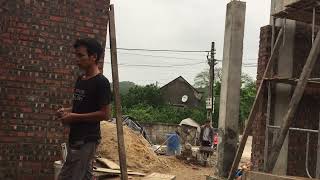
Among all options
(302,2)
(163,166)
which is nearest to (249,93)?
(163,166)

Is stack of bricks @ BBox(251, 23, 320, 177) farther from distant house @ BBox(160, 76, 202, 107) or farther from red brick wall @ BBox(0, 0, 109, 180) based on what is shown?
distant house @ BBox(160, 76, 202, 107)

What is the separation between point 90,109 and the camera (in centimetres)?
418

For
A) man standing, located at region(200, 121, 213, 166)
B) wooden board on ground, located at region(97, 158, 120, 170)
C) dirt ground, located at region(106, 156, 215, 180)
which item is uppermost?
wooden board on ground, located at region(97, 158, 120, 170)

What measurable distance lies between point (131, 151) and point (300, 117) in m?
4.35

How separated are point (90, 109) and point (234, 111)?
6.01 meters

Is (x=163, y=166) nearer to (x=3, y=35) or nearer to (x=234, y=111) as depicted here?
(x=234, y=111)

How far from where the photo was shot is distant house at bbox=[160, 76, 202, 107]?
2422 inches

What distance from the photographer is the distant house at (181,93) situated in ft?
202

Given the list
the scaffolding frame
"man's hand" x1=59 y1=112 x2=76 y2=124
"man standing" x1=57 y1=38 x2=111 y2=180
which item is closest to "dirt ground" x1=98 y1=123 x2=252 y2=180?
the scaffolding frame

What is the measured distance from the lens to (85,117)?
409cm

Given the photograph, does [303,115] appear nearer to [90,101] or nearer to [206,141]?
[90,101]

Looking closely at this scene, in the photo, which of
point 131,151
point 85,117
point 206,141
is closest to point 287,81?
point 85,117

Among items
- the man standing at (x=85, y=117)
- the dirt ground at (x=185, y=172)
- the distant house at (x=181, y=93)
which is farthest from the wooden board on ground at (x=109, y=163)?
the distant house at (x=181, y=93)

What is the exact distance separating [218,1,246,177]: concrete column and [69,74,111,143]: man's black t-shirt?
19.0ft
